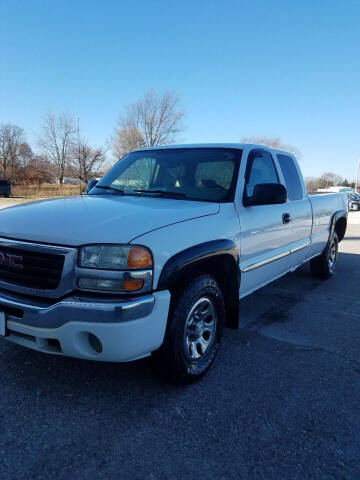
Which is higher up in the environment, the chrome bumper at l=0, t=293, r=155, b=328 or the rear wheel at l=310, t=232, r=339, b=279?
the chrome bumper at l=0, t=293, r=155, b=328

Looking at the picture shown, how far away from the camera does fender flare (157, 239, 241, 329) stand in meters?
2.28

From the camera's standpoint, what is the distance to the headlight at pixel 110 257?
213 cm

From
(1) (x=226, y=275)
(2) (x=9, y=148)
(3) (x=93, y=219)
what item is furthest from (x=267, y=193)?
(2) (x=9, y=148)

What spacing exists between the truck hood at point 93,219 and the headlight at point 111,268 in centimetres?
6

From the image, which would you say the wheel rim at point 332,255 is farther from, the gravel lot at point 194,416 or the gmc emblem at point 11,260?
the gmc emblem at point 11,260

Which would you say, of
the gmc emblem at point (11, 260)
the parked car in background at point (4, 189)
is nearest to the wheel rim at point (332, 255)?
the gmc emblem at point (11, 260)

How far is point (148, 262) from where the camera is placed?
7.14ft

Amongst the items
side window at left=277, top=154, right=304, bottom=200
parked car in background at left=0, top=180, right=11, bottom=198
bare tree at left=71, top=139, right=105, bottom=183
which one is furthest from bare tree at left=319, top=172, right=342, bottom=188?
side window at left=277, top=154, right=304, bottom=200

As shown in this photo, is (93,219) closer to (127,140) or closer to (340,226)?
(340,226)

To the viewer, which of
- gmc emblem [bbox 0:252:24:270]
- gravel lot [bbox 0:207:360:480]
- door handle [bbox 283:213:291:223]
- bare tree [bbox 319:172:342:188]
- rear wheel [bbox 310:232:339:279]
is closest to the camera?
gravel lot [bbox 0:207:360:480]

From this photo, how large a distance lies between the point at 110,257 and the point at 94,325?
0.41 m

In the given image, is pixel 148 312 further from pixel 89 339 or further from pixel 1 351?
pixel 1 351

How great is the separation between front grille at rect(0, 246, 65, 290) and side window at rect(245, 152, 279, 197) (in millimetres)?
1912

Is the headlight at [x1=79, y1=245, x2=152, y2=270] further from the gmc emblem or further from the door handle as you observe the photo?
the door handle
